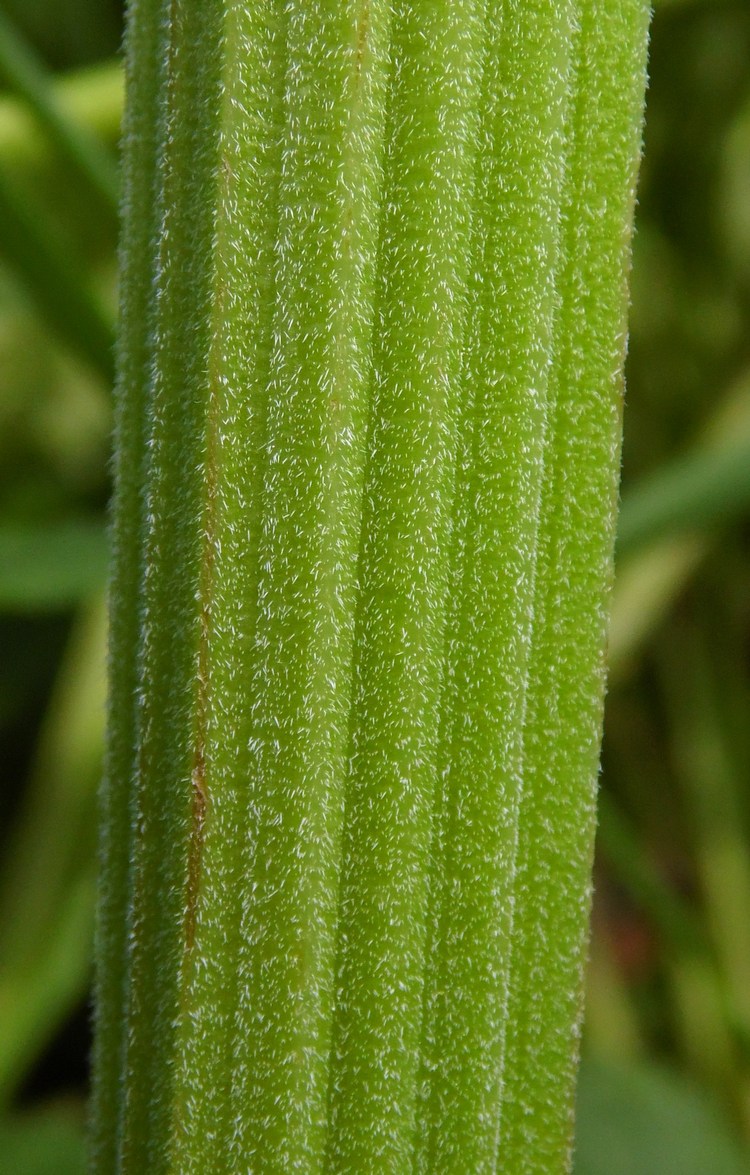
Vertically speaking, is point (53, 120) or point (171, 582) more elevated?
point (53, 120)

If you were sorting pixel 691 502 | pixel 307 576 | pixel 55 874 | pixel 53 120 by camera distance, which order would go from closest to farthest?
pixel 307 576 → pixel 53 120 → pixel 691 502 → pixel 55 874

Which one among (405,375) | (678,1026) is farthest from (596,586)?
(678,1026)

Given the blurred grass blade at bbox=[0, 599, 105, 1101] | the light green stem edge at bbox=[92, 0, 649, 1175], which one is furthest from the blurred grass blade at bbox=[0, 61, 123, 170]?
the light green stem edge at bbox=[92, 0, 649, 1175]

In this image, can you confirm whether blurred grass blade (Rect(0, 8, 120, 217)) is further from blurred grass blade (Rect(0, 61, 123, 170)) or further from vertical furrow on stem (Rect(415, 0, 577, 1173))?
vertical furrow on stem (Rect(415, 0, 577, 1173))

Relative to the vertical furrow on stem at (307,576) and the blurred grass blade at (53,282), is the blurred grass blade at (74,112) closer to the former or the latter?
the blurred grass blade at (53,282)

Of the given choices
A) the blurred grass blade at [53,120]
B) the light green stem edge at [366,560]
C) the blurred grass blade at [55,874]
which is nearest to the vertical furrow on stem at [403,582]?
the light green stem edge at [366,560]

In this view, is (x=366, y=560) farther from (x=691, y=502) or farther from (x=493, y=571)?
(x=691, y=502)

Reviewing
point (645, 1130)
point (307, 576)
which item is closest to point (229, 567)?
point (307, 576)
